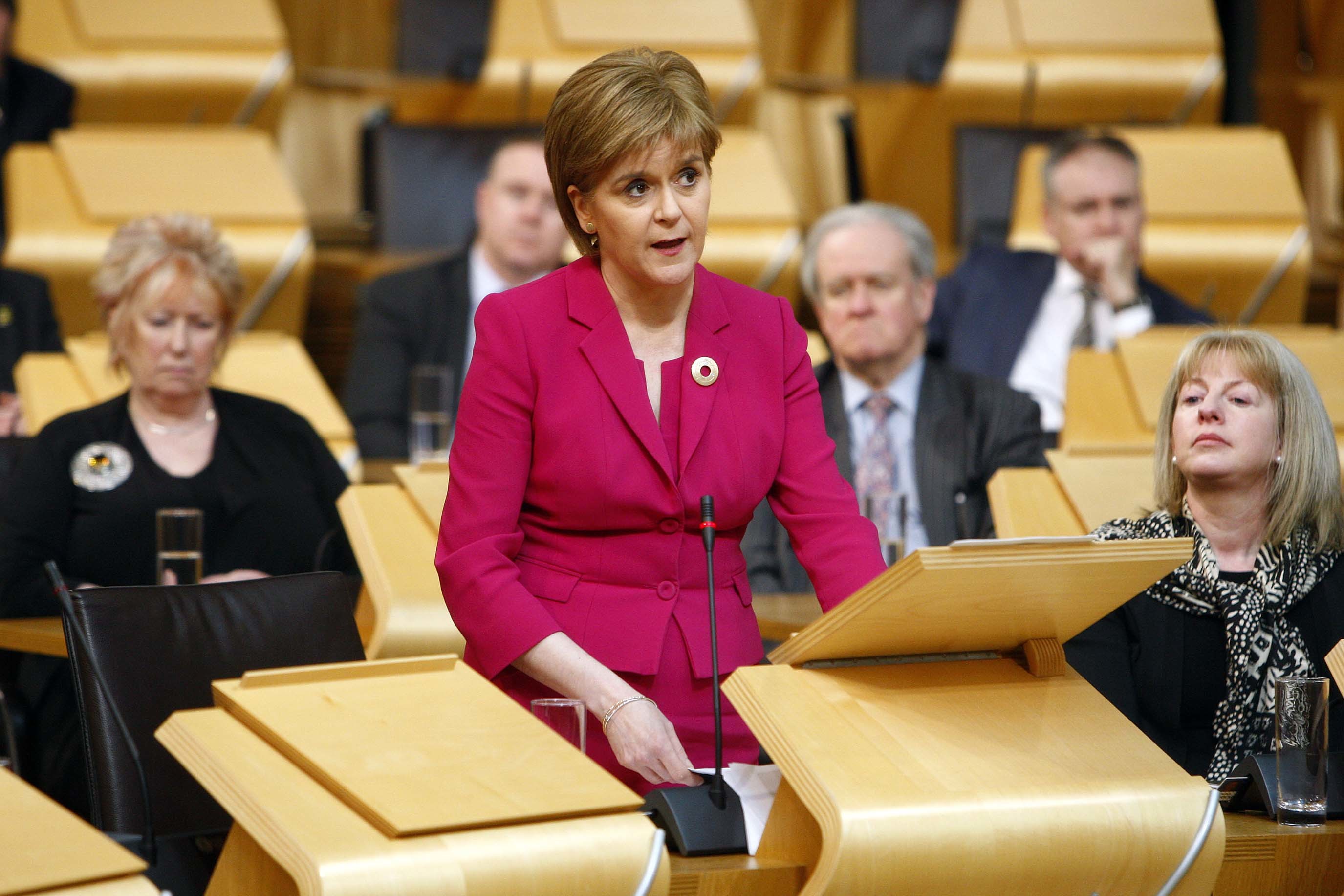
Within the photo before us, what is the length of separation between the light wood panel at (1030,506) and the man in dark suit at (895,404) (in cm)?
31

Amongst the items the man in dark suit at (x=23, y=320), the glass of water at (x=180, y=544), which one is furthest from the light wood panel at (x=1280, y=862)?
the man in dark suit at (x=23, y=320)

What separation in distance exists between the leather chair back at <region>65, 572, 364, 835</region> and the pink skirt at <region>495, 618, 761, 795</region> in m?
0.29

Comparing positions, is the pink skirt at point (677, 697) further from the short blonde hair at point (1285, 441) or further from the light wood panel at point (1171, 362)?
the light wood panel at point (1171, 362)

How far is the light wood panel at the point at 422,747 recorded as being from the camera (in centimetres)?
141

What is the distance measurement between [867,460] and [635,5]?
110 inches

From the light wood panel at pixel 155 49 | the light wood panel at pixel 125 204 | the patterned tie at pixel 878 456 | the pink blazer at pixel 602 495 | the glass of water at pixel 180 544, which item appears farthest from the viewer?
the light wood panel at pixel 155 49

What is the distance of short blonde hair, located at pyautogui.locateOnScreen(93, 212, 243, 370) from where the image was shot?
331cm

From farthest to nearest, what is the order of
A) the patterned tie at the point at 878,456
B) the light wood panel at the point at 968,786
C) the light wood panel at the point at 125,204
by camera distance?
the light wood panel at the point at 125,204 → the patterned tie at the point at 878,456 → the light wood panel at the point at 968,786

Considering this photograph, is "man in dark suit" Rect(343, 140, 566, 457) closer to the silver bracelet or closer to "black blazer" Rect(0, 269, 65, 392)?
"black blazer" Rect(0, 269, 65, 392)

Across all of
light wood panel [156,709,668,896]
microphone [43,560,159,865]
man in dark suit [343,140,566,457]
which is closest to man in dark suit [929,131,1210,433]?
man in dark suit [343,140,566,457]

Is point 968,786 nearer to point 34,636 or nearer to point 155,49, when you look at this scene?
point 34,636

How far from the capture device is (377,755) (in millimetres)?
1471

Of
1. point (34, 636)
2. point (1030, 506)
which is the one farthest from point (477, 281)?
point (34, 636)

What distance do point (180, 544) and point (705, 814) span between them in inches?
57.2
